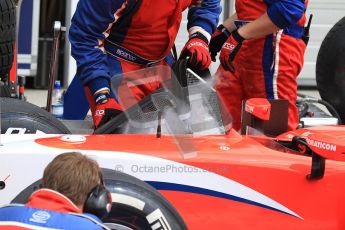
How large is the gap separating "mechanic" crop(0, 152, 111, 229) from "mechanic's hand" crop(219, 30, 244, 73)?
224 centimetres

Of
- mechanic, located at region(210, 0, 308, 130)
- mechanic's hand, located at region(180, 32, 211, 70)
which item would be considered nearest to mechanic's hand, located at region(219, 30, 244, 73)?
mechanic, located at region(210, 0, 308, 130)

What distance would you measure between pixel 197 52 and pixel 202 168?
1010mm

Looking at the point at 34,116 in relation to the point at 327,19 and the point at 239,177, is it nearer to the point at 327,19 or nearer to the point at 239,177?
the point at 239,177

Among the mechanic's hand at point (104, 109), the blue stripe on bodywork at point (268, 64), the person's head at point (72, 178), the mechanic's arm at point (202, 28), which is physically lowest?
the mechanic's hand at point (104, 109)

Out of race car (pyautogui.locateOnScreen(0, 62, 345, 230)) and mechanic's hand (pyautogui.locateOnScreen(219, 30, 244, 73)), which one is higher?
mechanic's hand (pyautogui.locateOnScreen(219, 30, 244, 73))

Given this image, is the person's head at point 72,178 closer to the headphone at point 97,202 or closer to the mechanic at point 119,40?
the headphone at point 97,202

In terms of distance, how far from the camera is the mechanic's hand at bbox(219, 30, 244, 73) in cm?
463

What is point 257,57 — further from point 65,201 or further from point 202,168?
point 65,201

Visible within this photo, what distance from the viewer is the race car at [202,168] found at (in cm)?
324

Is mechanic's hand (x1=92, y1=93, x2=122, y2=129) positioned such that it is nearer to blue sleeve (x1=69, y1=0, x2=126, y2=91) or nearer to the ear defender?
blue sleeve (x1=69, y1=0, x2=126, y2=91)

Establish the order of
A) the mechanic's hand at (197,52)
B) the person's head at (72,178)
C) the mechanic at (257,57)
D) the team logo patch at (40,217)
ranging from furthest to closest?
the mechanic at (257,57) < the mechanic's hand at (197,52) < the person's head at (72,178) < the team logo patch at (40,217)

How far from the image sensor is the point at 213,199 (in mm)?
3297

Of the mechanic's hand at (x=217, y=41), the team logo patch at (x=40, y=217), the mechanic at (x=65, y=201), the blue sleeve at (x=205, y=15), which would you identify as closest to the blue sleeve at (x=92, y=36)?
the blue sleeve at (x=205, y=15)

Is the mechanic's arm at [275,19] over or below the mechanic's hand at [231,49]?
over
